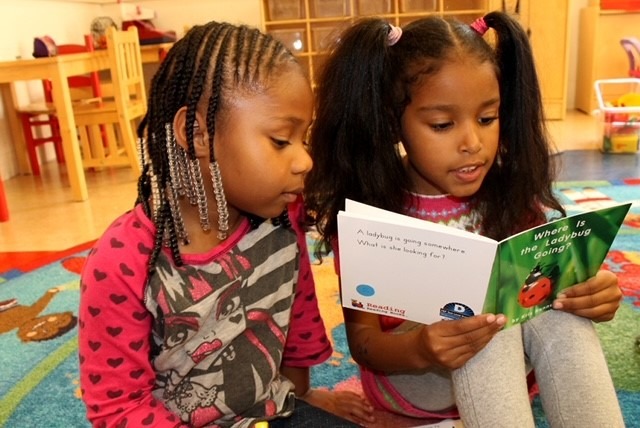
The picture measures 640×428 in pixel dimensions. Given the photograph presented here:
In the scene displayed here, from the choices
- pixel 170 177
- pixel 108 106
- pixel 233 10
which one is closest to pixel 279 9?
pixel 233 10

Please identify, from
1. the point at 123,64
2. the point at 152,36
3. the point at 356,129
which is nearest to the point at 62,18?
the point at 152,36

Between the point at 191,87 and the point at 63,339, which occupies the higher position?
the point at 191,87

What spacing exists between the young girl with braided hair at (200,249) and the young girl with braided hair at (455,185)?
181 mm

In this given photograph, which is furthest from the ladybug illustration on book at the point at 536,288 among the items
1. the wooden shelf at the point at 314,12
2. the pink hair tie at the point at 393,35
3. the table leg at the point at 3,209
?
the wooden shelf at the point at 314,12

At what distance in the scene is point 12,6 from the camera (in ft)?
10.1

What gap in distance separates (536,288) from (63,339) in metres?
1.00

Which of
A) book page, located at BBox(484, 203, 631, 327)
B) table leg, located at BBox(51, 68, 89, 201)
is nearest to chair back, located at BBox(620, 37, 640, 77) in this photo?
table leg, located at BBox(51, 68, 89, 201)

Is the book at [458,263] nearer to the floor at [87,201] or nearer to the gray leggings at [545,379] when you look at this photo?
the gray leggings at [545,379]

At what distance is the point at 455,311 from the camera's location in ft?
2.41

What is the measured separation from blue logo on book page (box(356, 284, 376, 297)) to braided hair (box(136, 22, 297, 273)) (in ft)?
0.72

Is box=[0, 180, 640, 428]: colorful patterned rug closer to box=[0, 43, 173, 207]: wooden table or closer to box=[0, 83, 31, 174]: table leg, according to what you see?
box=[0, 43, 173, 207]: wooden table

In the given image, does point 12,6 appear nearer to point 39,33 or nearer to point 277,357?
point 39,33

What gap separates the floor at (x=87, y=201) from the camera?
2.08 m

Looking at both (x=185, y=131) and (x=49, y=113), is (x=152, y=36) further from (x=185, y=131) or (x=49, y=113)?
(x=185, y=131)
